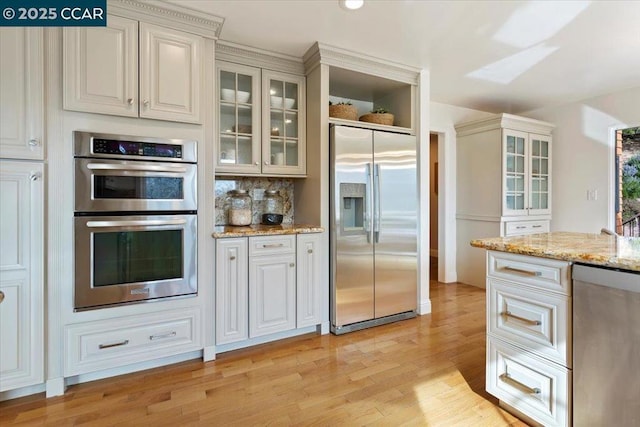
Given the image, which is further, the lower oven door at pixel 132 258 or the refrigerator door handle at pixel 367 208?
the refrigerator door handle at pixel 367 208

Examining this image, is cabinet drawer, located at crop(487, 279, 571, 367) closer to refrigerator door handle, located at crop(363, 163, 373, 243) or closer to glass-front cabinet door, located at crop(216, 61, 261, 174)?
refrigerator door handle, located at crop(363, 163, 373, 243)

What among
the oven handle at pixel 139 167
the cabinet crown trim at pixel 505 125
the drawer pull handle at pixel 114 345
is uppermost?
the cabinet crown trim at pixel 505 125

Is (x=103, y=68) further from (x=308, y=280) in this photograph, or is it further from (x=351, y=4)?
(x=308, y=280)

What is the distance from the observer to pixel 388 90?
3.57 metres

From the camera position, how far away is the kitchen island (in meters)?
1.31

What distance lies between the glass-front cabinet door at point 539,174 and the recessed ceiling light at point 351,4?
340cm

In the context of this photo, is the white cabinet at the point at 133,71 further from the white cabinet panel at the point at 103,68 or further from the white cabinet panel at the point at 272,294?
the white cabinet panel at the point at 272,294

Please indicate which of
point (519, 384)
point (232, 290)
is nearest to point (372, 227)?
point (232, 290)

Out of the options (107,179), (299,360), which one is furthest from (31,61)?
(299,360)

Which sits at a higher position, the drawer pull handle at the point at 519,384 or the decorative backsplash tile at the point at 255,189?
the decorative backsplash tile at the point at 255,189

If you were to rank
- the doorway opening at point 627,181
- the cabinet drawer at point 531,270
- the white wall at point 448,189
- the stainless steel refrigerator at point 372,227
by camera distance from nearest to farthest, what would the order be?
the cabinet drawer at point 531,270 < the stainless steel refrigerator at point 372,227 < the doorway opening at point 627,181 < the white wall at point 448,189

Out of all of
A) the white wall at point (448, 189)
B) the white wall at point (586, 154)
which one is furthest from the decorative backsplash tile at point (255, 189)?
the white wall at point (586, 154)

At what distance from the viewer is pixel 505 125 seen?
4.17 m

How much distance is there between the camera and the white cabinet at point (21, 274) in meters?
1.83
